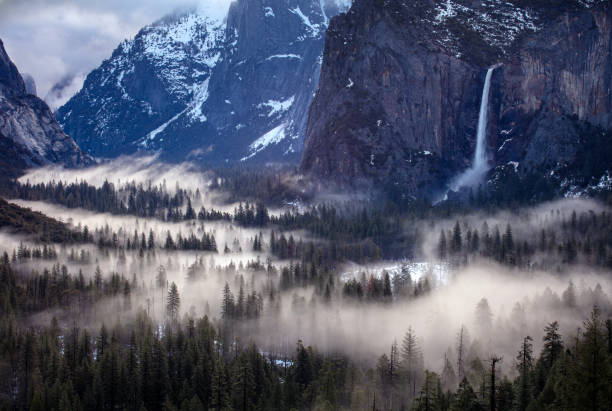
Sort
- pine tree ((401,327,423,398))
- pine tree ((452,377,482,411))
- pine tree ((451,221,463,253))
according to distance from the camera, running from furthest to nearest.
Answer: pine tree ((451,221,463,253)), pine tree ((401,327,423,398)), pine tree ((452,377,482,411))

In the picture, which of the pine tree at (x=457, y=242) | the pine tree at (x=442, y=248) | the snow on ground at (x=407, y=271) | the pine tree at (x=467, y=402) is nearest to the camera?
the pine tree at (x=467, y=402)

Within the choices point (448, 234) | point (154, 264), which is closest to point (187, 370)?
point (154, 264)

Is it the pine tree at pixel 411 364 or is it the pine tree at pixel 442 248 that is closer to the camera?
the pine tree at pixel 411 364

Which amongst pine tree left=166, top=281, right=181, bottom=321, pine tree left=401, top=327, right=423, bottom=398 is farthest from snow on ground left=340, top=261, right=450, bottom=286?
pine tree left=401, top=327, right=423, bottom=398

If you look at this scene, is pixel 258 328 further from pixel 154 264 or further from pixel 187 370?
pixel 154 264

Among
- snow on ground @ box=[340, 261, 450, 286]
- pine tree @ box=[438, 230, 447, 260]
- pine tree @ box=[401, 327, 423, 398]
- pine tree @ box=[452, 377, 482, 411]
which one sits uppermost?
pine tree @ box=[438, 230, 447, 260]

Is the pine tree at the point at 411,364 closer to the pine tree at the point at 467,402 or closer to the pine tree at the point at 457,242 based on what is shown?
the pine tree at the point at 467,402

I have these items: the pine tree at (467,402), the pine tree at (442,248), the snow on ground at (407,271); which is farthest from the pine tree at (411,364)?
the pine tree at (442,248)

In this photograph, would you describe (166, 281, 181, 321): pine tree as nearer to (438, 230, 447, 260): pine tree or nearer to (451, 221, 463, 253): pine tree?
(438, 230, 447, 260): pine tree

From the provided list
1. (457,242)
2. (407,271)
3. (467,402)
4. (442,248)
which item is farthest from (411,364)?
(457,242)

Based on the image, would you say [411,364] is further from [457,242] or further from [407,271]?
[457,242]

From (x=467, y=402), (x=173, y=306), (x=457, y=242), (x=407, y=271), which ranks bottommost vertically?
(x=173, y=306)

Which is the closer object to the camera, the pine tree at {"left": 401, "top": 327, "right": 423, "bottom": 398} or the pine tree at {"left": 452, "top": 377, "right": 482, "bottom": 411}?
the pine tree at {"left": 452, "top": 377, "right": 482, "bottom": 411}
